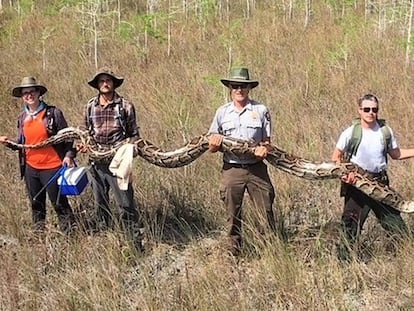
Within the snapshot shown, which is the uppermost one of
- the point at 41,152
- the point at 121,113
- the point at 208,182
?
the point at 121,113

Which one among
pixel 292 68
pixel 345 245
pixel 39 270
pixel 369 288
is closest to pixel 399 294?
pixel 369 288

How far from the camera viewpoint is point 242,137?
14.3ft

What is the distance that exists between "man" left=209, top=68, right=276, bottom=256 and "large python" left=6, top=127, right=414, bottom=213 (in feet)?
0.33

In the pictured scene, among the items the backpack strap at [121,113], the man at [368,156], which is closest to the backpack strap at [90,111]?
the backpack strap at [121,113]

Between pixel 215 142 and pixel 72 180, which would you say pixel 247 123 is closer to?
pixel 215 142

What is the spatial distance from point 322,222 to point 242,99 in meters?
1.68

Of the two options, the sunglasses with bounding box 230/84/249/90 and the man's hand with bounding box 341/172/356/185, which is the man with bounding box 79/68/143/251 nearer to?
the sunglasses with bounding box 230/84/249/90

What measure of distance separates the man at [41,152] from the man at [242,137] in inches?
59.4

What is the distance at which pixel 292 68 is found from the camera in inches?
402

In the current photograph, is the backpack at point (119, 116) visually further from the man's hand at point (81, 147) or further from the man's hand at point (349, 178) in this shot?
the man's hand at point (349, 178)

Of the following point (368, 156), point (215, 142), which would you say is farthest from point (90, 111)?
point (368, 156)

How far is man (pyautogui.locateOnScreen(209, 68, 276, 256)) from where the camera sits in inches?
169

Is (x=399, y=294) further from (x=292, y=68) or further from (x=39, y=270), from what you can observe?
(x=292, y=68)

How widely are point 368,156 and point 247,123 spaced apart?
1.03 m
